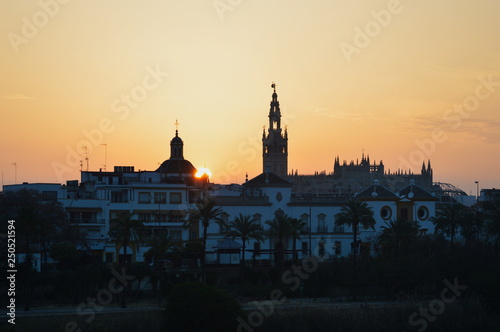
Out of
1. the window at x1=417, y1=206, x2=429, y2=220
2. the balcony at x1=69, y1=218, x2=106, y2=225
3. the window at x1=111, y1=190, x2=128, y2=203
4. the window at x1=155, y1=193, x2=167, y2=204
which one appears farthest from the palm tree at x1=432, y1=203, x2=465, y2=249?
the balcony at x1=69, y1=218, x2=106, y2=225

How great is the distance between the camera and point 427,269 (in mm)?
63188

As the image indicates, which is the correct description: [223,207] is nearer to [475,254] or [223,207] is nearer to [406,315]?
[475,254]

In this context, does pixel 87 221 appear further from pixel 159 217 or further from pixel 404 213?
pixel 404 213

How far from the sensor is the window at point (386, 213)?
85.9 meters

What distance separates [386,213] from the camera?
8625 centimetres

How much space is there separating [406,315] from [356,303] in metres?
5.62

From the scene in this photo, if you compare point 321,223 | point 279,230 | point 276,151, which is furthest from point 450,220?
point 276,151

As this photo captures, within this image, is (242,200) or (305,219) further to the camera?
(305,219)

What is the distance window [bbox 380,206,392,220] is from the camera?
85.9 metres

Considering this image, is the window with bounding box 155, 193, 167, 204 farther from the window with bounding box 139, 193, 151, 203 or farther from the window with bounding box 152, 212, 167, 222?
the window with bounding box 152, 212, 167, 222

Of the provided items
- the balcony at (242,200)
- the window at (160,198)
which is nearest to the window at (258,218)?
the balcony at (242,200)

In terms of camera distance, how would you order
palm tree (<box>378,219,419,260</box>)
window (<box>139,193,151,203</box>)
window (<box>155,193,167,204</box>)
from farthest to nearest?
window (<box>155,193,167,204</box>)
window (<box>139,193,151,203</box>)
palm tree (<box>378,219,419,260</box>)

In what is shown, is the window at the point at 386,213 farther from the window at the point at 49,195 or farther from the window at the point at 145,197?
the window at the point at 49,195

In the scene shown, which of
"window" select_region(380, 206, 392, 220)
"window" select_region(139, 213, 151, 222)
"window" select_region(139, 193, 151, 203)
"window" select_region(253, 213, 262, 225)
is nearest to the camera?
"window" select_region(139, 213, 151, 222)
